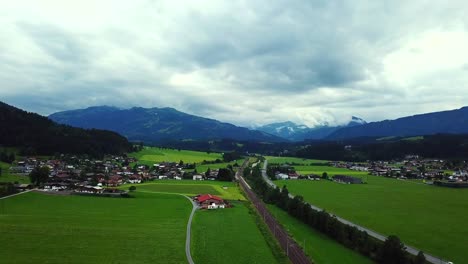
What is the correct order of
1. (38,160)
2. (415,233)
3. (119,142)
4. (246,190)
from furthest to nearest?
1. (119,142)
2. (38,160)
3. (246,190)
4. (415,233)

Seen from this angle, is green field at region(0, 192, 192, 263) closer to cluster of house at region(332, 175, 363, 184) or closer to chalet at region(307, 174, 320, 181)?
cluster of house at region(332, 175, 363, 184)

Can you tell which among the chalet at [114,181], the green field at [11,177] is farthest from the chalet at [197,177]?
the green field at [11,177]

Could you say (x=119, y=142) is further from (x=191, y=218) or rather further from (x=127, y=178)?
(x=191, y=218)

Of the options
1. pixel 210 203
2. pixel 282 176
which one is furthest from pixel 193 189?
pixel 282 176

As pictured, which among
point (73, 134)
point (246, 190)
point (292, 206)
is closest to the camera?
point (292, 206)

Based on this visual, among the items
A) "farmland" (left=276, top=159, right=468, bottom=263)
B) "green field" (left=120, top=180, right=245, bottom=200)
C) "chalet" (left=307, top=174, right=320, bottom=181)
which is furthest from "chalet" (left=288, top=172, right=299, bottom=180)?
"green field" (left=120, top=180, right=245, bottom=200)

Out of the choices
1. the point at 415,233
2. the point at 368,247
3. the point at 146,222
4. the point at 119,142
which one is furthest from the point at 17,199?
the point at 119,142
